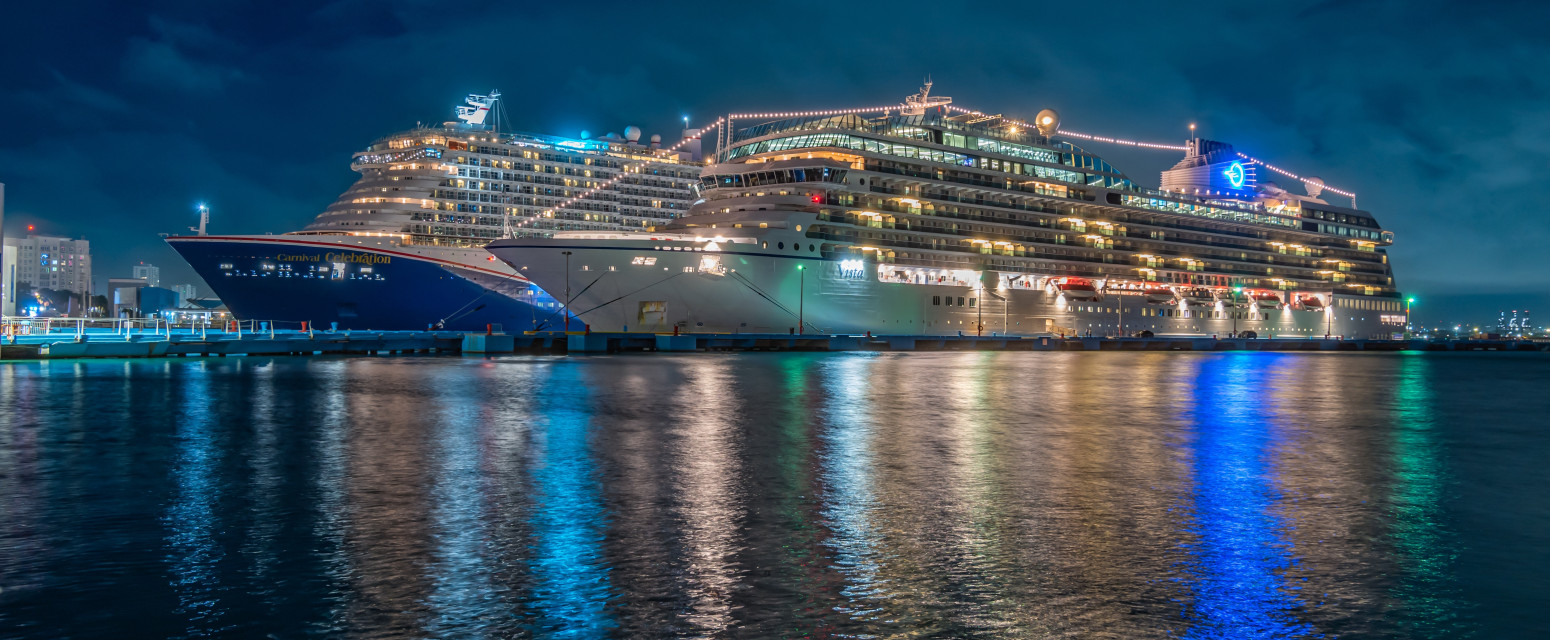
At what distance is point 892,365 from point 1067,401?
18.0 m

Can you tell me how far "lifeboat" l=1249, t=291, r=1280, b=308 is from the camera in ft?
318

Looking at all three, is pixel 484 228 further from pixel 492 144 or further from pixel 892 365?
pixel 892 365

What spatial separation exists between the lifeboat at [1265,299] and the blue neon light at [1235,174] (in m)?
11.4

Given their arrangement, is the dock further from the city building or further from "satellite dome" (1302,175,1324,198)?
the city building

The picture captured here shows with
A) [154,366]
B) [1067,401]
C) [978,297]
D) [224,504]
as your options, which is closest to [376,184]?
[154,366]

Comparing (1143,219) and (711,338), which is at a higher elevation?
(1143,219)

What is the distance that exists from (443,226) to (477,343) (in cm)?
2252

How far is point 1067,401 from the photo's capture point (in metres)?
29.1

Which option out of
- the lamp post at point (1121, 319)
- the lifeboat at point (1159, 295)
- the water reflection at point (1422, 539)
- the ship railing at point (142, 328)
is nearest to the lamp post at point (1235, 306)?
the lifeboat at point (1159, 295)

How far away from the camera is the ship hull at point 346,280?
65.6 metres

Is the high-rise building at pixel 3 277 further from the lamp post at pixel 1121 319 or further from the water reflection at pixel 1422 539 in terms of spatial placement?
the lamp post at pixel 1121 319

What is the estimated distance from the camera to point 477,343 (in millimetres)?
55844

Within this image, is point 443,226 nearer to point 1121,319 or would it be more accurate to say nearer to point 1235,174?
point 1121,319

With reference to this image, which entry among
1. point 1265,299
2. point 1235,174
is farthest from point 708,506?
point 1235,174
